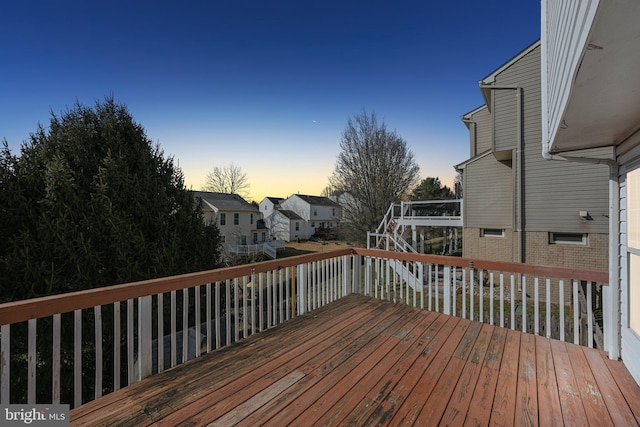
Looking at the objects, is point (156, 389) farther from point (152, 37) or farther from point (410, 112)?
point (410, 112)

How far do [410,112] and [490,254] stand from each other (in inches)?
275

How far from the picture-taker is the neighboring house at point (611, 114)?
892mm

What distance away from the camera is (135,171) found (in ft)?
16.5

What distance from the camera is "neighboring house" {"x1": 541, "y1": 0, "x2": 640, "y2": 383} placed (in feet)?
2.93

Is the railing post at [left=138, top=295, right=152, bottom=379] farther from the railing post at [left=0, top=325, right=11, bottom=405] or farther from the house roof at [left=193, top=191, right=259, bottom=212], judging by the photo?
the house roof at [left=193, top=191, right=259, bottom=212]

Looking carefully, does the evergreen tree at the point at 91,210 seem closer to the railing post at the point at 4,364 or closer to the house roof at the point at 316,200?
the railing post at the point at 4,364

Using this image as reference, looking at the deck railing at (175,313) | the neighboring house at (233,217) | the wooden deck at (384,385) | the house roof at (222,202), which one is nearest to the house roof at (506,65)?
the deck railing at (175,313)

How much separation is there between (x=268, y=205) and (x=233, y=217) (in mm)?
12953

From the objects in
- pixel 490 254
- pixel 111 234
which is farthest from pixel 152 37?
pixel 490 254

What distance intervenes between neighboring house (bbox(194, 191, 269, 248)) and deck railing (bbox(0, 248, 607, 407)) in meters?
16.2

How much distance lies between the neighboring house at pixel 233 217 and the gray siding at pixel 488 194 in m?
16.0

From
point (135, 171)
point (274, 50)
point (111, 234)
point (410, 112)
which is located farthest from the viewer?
point (410, 112)

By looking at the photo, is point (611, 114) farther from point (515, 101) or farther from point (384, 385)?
point (515, 101)

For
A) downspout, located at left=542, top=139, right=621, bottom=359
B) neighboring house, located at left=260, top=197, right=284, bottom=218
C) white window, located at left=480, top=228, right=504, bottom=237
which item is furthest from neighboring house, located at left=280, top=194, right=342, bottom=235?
downspout, located at left=542, top=139, right=621, bottom=359
